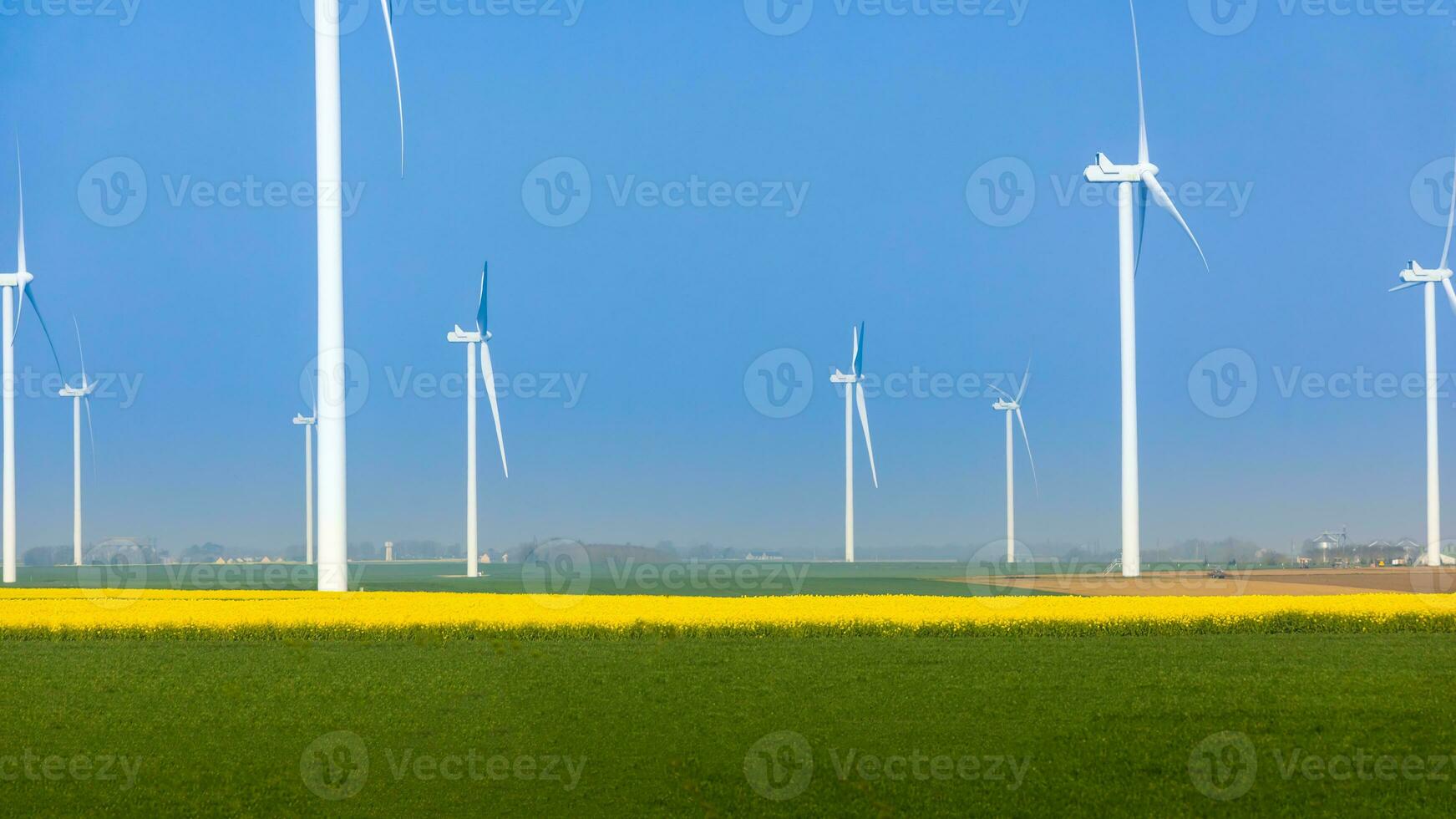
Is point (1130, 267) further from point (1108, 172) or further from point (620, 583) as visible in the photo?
point (620, 583)

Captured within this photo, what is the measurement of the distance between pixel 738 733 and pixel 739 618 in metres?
13.2

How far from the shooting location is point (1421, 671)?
73.0 ft

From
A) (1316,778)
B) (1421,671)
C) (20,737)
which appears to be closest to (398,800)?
(20,737)

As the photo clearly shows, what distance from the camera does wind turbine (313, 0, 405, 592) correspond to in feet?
122

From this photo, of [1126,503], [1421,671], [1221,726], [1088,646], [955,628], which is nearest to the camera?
[1221,726]

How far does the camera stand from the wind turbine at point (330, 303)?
122ft

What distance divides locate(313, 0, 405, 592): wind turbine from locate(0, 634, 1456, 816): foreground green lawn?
38.2ft

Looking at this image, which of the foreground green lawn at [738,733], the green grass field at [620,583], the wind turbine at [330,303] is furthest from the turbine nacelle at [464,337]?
the foreground green lawn at [738,733]

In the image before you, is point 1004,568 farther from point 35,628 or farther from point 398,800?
point 398,800

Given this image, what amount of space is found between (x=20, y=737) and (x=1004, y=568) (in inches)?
2887

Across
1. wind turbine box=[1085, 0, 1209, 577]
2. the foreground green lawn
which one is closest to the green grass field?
wind turbine box=[1085, 0, 1209, 577]

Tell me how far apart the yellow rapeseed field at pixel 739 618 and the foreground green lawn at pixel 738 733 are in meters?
3.84

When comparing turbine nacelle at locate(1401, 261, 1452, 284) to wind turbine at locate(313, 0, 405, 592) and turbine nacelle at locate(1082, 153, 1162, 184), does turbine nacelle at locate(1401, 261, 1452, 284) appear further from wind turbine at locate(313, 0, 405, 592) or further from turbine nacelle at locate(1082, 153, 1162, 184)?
wind turbine at locate(313, 0, 405, 592)

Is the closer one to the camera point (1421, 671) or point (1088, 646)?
point (1421, 671)
